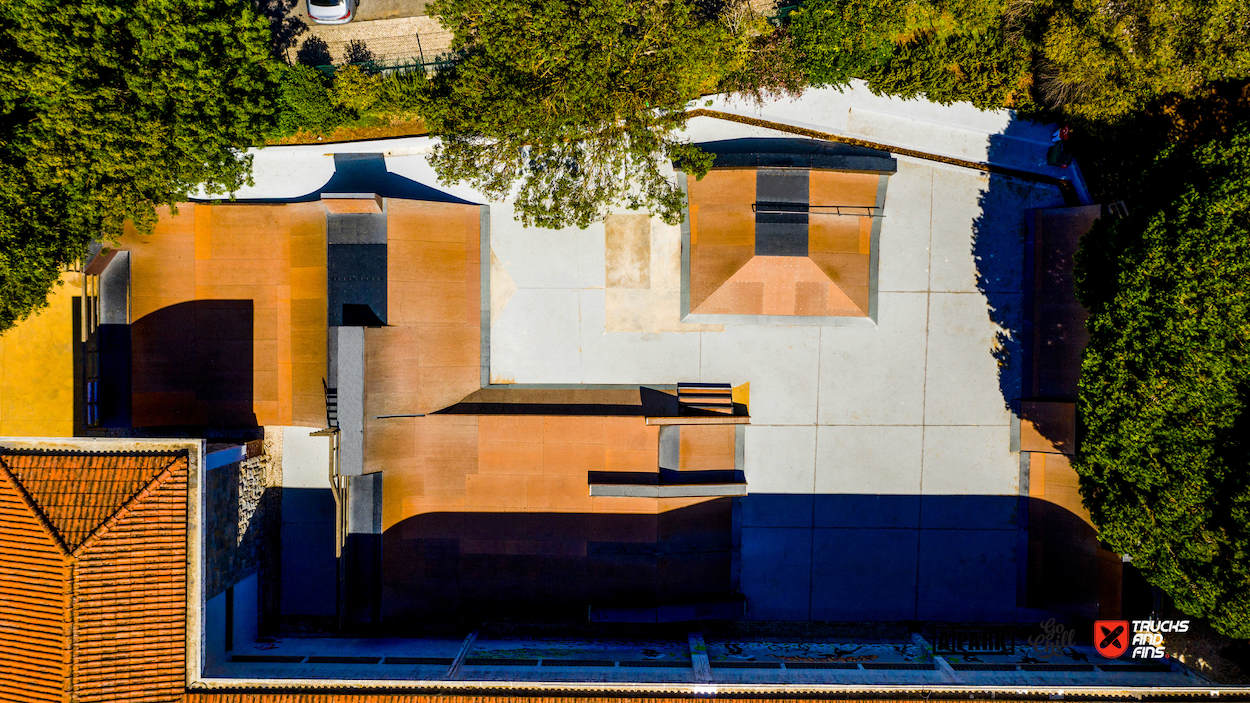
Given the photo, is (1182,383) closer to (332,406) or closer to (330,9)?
(332,406)

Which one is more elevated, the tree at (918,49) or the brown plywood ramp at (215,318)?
the tree at (918,49)

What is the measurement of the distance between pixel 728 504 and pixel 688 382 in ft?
15.1

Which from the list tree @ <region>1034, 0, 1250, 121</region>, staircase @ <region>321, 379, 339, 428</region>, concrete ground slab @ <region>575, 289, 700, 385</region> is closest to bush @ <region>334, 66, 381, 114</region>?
staircase @ <region>321, 379, 339, 428</region>

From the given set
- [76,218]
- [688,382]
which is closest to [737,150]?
[688,382]

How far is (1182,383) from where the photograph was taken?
14.2 metres

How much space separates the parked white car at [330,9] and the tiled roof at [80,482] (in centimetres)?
1541

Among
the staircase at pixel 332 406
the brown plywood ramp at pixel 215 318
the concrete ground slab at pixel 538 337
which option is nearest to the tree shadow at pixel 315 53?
the brown plywood ramp at pixel 215 318

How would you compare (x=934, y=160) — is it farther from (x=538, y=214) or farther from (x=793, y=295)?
(x=538, y=214)

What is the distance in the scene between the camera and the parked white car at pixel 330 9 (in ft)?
64.6

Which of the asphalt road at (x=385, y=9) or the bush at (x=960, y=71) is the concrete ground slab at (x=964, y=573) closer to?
the bush at (x=960, y=71)

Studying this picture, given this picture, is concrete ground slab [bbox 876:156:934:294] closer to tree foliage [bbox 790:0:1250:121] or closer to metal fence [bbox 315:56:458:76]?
tree foliage [bbox 790:0:1250:121]

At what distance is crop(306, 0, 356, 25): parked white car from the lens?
1970 cm

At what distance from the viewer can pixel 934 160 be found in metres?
20.2

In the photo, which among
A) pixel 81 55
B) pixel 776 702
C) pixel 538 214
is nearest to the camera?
pixel 81 55
